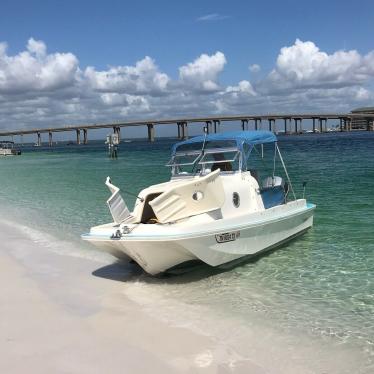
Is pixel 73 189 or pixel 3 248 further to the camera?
pixel 73 189

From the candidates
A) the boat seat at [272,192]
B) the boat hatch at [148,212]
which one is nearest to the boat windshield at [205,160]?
the boat seat at [272,192]

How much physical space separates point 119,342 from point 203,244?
3294mm

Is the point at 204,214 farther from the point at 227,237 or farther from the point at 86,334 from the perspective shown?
the point at 86,334

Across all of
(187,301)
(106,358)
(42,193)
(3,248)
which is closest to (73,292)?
(187,301)

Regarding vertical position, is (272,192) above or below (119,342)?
above

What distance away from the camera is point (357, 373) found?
6.02 m

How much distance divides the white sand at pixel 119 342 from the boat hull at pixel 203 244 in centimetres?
87

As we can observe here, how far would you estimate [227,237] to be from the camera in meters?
10.2

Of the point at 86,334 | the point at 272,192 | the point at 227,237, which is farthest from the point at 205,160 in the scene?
the point at 86,334

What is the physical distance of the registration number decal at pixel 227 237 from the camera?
9.96 meters

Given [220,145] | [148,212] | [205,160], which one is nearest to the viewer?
[148,212]

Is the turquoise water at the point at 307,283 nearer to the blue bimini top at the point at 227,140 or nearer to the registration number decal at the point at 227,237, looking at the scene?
the registration number decal at the point at 227,237

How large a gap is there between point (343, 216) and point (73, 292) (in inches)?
402

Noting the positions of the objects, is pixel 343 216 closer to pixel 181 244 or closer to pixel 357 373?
pixel 181 244
